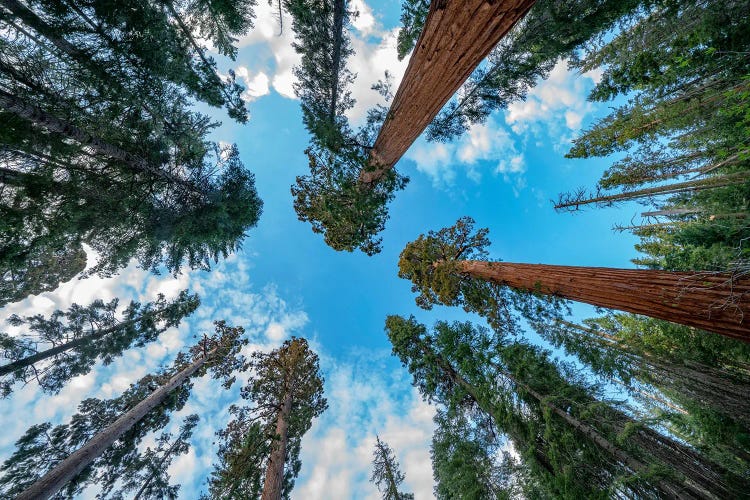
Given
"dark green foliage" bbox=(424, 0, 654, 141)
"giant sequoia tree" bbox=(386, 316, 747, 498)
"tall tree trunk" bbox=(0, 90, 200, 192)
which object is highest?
"dark green foliage" bbox=(424, 0, 654, 141)

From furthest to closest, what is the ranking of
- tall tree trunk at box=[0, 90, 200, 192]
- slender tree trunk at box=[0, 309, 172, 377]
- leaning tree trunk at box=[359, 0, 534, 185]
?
slender tree trunk at box=[0, 309, 172, 377], tall tree trunk at box=[0, 90, 200, 192], leaning tree trunk at box=[359, 0, 534, 185]

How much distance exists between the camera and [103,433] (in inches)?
282

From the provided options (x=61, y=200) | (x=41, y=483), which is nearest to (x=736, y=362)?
(x=41, y=483)

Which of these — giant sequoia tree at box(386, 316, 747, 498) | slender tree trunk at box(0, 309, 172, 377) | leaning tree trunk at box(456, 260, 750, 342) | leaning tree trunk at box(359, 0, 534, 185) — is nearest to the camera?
leaning tree trunk at box(359, 0, 534, 185)

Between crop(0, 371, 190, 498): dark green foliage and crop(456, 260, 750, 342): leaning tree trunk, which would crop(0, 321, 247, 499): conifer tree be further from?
crop(456, 260, 750, 342): leaning tree trunk

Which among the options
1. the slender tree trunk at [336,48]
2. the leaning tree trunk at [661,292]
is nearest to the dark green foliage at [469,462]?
the leaning tree trunk at [661,292]

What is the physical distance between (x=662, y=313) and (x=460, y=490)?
24.5 feet

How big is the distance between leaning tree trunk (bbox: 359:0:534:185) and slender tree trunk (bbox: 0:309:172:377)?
13406mm

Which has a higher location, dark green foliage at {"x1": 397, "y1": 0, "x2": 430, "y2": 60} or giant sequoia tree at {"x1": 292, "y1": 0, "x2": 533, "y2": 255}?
dark green foliage at {"x1": 397, "y1": 0, "x2": 430, "y2": 60}

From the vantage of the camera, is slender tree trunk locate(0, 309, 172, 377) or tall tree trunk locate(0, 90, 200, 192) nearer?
tall tree trunk locate(0, 90, 200, 192)

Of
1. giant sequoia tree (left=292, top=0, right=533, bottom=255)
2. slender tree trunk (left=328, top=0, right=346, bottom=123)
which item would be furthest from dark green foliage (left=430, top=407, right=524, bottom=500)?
slender tree trunk (left=328, top=0, right=346, bottom=123)

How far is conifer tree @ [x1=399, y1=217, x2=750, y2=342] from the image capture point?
323cm

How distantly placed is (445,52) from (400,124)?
4.78 feet

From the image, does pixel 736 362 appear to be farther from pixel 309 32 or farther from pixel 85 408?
pixel 85 408
